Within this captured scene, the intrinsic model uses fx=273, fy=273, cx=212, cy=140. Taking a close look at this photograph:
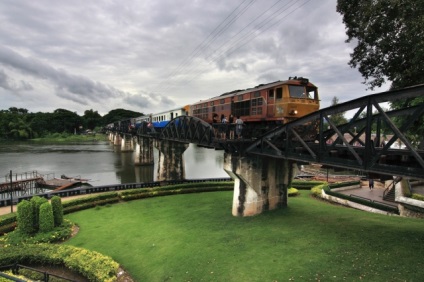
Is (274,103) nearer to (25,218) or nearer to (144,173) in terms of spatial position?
(25,218)

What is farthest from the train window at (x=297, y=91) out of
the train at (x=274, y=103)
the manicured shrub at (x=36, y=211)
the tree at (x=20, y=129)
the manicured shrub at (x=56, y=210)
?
the tree at (x=20, y=129)

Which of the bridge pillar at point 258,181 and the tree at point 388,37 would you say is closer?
the tree at point 388,37

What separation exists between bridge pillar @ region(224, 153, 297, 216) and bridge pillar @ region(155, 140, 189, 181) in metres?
21.8

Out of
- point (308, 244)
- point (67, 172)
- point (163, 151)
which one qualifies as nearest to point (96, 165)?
point (67, 172)

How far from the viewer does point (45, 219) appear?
1684cm

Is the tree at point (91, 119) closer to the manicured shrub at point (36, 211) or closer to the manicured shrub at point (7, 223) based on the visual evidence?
the manicured shrub at point (7, 223)

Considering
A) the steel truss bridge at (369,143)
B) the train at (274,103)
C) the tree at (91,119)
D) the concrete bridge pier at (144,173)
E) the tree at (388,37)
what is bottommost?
the concrete bridge pier at (144,173)

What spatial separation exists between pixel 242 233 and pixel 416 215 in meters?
14.8

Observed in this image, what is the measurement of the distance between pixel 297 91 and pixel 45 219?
730 inches

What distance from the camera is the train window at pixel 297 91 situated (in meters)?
19.3

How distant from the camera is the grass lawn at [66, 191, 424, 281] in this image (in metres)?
10.2

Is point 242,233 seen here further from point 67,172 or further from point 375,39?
point 67,172

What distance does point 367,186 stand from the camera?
33.4 meters

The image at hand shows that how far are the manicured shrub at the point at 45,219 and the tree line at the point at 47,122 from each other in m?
128
